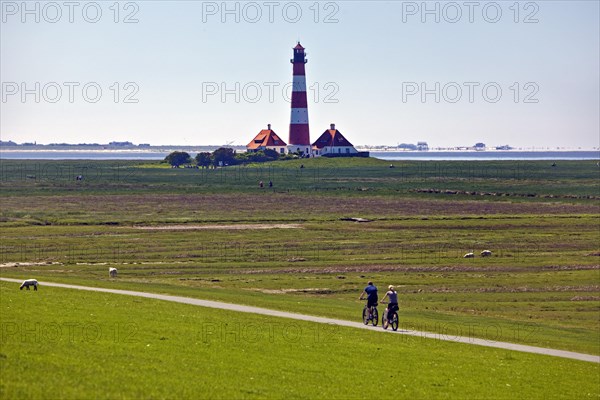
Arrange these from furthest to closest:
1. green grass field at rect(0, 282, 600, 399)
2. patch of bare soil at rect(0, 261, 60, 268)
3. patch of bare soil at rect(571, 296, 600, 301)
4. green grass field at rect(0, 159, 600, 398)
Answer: patch of bare soil at rect(0, 261, 60, 268), patch of bare soil at rect(571, 296, 600, 301), green grass field at rect(0, 159, 600, 398), green grass field at rect(0, 282, 600, 399)

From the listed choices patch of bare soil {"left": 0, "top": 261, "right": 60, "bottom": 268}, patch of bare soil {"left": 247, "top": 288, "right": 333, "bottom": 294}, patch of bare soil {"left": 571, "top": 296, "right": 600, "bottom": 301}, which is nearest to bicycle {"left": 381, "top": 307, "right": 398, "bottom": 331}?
patch of bare soil {"left": 247, "top": 288, "right": 333, "bottom": 294}

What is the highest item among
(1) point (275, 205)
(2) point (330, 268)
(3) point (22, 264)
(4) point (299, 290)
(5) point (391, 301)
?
(1) point (275, 205)

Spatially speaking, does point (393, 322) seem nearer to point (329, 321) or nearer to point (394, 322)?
point (394, 322)

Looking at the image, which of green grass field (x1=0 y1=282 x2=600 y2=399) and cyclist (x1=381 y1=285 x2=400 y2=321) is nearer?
green grass field (x1=0 y1=282 x2=600 y2=399)

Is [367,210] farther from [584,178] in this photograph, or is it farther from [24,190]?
[584,178]

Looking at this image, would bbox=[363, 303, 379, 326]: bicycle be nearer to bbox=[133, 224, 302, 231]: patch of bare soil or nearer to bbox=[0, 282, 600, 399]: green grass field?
bbox=[0, 282, 600, 399]: green grass field

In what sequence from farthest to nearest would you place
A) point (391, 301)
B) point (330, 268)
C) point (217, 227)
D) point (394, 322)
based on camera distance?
point (217, 227) → point (330, 268) → point (394, 322) → point (391, 301)

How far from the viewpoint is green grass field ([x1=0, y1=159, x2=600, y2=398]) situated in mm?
28422

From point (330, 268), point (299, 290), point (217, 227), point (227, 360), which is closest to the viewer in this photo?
point (227, 360)

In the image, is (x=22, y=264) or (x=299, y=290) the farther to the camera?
(x=22, y=264)

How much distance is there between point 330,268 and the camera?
2484 inches

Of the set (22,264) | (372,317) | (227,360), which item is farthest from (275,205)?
(227,360)

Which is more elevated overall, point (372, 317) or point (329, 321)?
point (372, 317)

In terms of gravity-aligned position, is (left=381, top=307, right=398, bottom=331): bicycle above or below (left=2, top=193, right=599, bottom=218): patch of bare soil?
below
